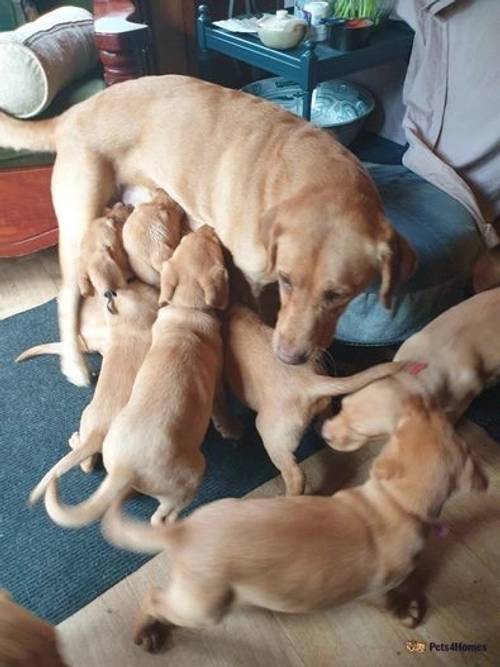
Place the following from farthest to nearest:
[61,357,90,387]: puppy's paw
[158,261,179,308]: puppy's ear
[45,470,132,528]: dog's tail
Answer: [61,357,90,387]: puppy's paw < [158,261,179,308]: puppy's ear < [45,470,132,528]: dog's tail

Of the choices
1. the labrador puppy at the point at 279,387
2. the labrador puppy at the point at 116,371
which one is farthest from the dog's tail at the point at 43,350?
the labrador puppy at the point at 279,387

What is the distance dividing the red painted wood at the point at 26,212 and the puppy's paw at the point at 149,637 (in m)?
1.40

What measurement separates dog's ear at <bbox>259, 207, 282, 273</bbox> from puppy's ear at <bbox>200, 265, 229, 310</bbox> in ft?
0.43

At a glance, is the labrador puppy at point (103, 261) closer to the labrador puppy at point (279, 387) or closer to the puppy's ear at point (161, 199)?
the puppy's ear at point (161, 199)

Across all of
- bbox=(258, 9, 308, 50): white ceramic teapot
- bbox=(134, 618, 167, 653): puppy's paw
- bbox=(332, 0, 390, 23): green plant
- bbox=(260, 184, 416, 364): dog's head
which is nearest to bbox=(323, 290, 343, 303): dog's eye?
bbox=(260, 184, 416, 364): dog's head

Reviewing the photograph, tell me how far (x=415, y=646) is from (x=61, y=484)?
1.01 meters

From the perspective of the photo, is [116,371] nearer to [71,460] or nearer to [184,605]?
[71,460]

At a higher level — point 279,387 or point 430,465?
point 430,465

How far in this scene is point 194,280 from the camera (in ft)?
4.89

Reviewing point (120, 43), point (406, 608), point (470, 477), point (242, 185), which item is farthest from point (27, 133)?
point (406, 608)

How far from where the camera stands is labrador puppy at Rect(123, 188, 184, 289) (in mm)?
1597

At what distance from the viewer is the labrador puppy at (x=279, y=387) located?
1365 millimetres

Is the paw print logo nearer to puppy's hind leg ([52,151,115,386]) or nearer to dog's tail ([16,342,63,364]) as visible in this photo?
puppy's hind leg ([52,151,115,386])

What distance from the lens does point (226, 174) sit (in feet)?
5.51
